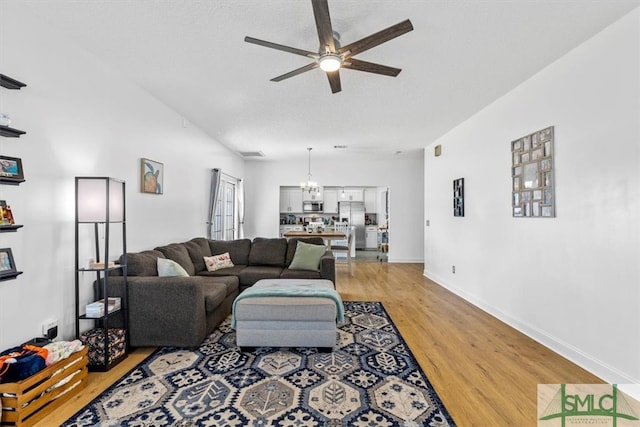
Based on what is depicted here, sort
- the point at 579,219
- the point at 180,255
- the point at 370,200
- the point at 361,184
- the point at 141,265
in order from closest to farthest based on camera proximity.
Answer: the point at 579,219 → the point at 141,265 → the point at 180,255 → the point at 361,184 → the point at 370,200

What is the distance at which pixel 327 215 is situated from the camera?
9656 mm

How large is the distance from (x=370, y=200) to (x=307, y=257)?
614 cm

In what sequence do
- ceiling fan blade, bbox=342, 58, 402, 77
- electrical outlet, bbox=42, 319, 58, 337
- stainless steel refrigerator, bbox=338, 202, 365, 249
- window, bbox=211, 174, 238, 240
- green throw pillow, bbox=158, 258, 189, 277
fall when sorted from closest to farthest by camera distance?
1. electrical outlet, bbox=42, 319, 58, 337
2. ceiling fan blade, bbox=342, 58, 402, 77
3. green throw pillow, bbox=158, 258, 189, 277
4. window, bbox=211, 174, 238, 240
5. stainless steel refrigerator, bbox=338, 202, 365, 249

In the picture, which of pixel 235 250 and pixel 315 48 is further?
pixel 235 250

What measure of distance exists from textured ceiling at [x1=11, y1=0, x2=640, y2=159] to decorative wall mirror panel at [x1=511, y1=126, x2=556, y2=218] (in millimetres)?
693

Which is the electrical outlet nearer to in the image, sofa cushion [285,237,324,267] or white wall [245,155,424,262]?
sofa cushion [285,237,324,267]

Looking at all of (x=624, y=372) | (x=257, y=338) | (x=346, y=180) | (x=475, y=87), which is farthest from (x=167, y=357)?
(x=346, y=180)

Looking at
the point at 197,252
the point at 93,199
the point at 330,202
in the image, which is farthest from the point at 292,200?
the point at 93,199

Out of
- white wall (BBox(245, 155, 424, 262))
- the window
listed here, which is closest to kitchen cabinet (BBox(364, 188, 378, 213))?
white wall (BBox(245, 155, 424, 262))

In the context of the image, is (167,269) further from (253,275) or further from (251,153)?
(251,153)

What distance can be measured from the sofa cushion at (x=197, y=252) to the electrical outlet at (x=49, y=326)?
1.77 m

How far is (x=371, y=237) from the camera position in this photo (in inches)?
414

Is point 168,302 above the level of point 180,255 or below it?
below

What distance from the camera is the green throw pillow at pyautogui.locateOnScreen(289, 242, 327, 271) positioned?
14.5 ft
